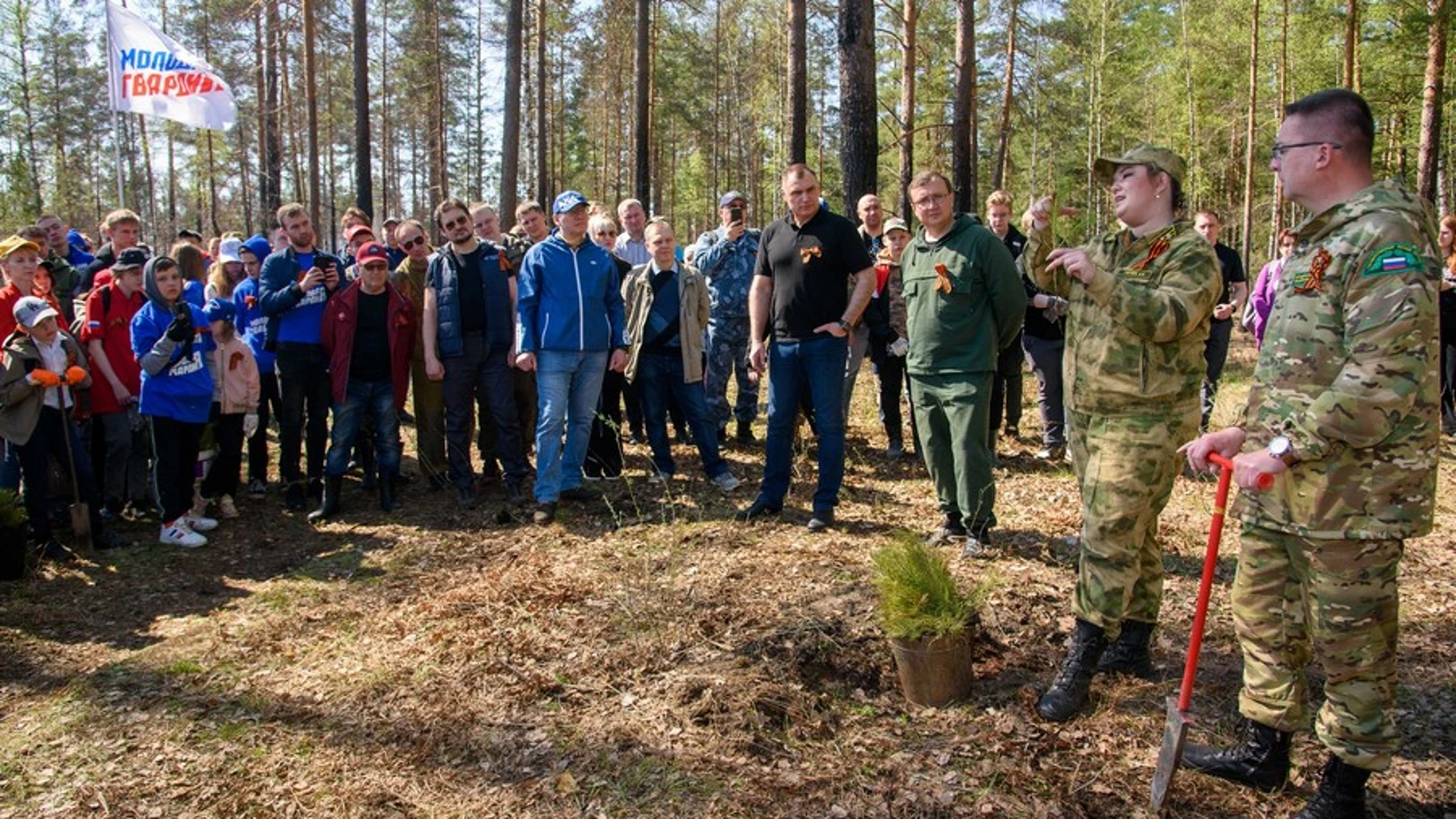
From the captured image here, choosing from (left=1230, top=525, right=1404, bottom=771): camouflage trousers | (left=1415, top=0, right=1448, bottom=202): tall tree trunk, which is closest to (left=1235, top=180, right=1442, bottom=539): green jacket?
(left=1230, top=525, right=1404, bottom=771): camouflage trousers

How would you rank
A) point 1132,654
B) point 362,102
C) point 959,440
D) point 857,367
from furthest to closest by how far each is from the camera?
point 362,102
point 857,367
point 959,440
point 1132,654

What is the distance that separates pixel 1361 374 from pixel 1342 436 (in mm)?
178

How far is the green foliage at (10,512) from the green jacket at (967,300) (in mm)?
5551

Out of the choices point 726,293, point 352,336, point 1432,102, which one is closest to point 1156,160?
point 726,293

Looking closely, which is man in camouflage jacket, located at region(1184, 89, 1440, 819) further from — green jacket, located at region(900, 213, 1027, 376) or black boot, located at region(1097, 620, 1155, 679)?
green jacket, located at region(900, 213, 1027, 376)

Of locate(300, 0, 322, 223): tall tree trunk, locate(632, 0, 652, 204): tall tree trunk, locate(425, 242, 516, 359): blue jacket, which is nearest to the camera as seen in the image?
locate(425, 242, 516, 359): blue jacket

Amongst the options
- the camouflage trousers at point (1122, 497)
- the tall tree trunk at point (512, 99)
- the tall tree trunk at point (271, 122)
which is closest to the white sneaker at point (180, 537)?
the camouflage trousers at point (1122, 497)

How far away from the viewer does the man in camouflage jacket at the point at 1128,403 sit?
3.29 m

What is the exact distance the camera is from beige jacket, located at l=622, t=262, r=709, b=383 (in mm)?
7005

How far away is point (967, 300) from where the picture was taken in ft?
16.6

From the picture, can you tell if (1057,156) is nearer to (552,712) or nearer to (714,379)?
(714,379)

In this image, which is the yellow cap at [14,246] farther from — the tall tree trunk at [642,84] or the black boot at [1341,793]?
the tall tree trunk at [642,84]

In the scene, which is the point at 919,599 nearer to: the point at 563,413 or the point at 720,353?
the point at 563,413

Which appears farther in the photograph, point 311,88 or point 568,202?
point 311,88
